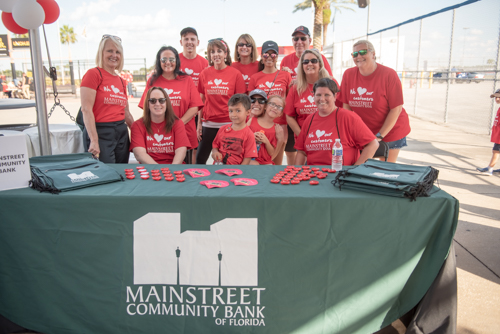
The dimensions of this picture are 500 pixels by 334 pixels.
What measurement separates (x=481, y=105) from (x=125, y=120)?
14359 mm

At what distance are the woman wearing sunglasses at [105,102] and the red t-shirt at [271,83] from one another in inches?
52.2

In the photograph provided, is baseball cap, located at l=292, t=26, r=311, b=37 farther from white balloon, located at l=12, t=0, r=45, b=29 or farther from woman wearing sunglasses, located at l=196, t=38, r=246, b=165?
white balloon, located at l=12, t=0, r=45, b=29

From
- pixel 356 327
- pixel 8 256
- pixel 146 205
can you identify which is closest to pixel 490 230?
pixel 356 327

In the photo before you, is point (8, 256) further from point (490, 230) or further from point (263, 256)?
point (490, 230)

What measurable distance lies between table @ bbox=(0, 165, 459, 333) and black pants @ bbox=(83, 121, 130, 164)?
133cm

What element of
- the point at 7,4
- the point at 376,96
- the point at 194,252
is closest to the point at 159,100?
the point at 7,4

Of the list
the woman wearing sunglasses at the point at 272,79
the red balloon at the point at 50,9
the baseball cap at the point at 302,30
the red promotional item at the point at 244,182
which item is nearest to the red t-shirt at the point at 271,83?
the woman wearing sunglasses at the point at 272,79

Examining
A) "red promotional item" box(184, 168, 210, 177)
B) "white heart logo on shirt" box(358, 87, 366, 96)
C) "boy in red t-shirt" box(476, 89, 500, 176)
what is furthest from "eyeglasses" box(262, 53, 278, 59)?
"boy in red t-shirt" box(476, 89, 500, 176)

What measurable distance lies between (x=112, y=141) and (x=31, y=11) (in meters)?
1.14

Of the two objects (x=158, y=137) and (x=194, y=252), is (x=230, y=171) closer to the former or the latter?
(x=194, y=252)

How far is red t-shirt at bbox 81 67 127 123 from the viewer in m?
3.02

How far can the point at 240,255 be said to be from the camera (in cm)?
183

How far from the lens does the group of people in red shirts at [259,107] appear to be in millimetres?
2828

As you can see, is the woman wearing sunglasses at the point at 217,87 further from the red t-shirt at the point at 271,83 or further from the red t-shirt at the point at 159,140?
the red t-shirt at the point at 159,140
